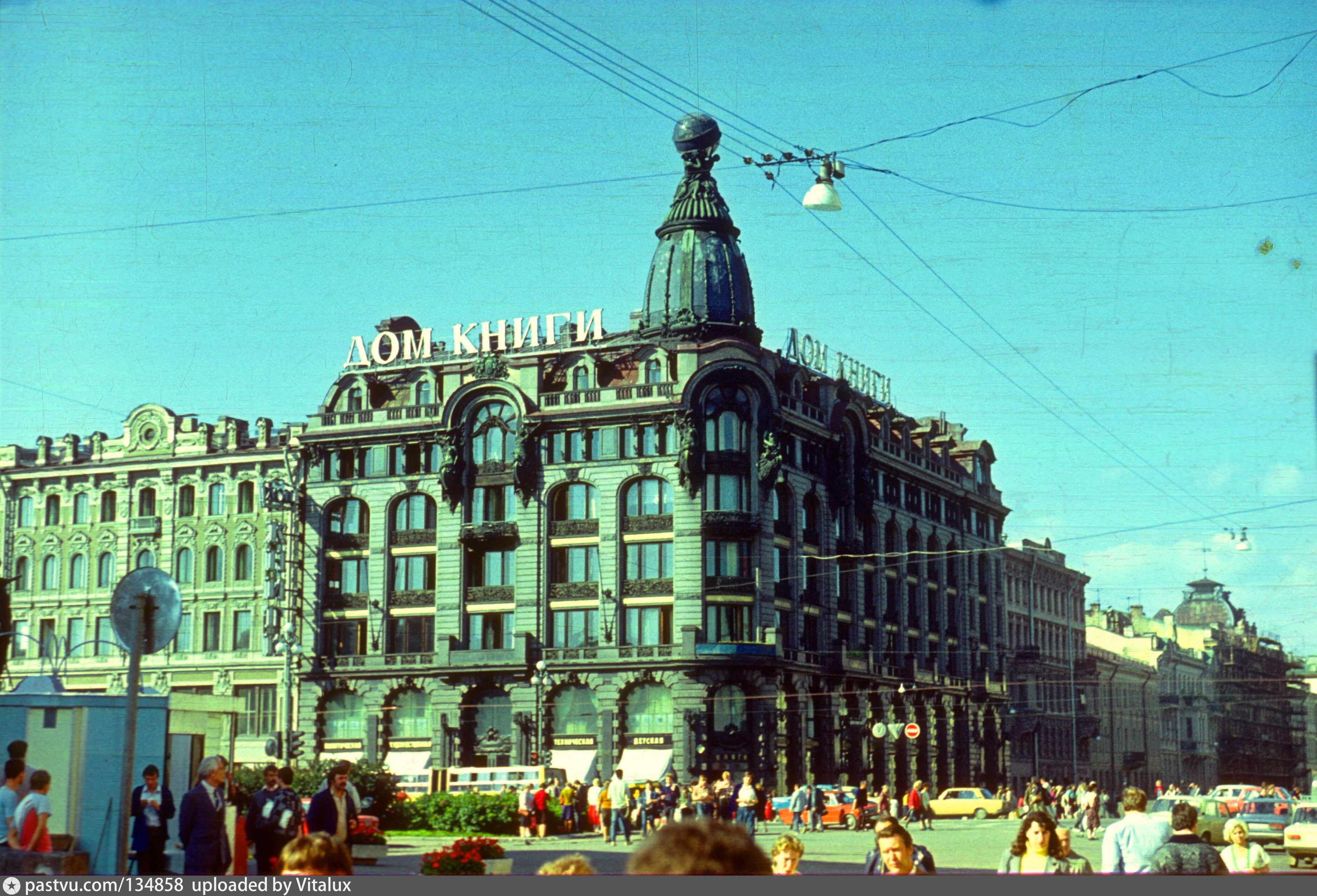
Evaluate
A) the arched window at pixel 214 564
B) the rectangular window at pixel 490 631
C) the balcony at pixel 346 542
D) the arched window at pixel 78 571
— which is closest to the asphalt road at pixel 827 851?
the rectangular window at pixel 490 631

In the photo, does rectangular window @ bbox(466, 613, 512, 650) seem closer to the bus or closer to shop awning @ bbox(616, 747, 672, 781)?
shop awning @ bbox(616, 747, 672, 781)

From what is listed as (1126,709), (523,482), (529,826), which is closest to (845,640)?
(523,482)

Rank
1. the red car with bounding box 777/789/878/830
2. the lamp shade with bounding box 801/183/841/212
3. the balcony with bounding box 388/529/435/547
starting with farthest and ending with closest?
the balcony with bounding box 388/529/435/547 < the red car with bounding box 777/789/878/830 < the lamp shade with bounding box 801/183/841/212

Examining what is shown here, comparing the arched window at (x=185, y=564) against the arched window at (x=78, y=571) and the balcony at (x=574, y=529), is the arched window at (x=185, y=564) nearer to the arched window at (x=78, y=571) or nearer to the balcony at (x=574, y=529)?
the arched window at (x=78, y=571)

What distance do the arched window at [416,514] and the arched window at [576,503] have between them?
6097 mm

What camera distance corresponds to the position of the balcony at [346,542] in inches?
3110

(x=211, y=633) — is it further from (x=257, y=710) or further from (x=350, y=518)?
(x=350, y=518)

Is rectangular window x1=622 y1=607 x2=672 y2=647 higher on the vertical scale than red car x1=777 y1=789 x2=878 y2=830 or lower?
higher

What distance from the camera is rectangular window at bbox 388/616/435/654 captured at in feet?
252

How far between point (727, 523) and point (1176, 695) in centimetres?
7554

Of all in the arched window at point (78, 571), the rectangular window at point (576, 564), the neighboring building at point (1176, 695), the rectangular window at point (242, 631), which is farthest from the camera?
the neighboring building at point (1176, 695)

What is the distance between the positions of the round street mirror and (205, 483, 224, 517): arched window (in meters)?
69.7

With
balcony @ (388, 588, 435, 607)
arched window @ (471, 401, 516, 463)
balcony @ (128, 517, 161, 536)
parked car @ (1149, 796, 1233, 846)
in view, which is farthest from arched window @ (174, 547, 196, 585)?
parked car @ (1149, 796, 1233, 846)

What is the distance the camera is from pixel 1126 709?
124m
